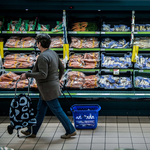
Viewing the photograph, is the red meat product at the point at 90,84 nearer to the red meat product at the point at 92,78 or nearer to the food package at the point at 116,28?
the red meat product at the point at 92,78

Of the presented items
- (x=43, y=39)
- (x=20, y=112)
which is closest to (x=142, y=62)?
(x=43, y=39)

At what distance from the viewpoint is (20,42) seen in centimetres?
595

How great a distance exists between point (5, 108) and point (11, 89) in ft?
1.37

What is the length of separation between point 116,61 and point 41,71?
2.40 meters

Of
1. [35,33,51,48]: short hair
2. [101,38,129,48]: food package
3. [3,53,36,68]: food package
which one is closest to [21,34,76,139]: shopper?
[35,33,51,48]: short hair

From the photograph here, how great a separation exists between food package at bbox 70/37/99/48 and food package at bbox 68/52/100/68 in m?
0.24

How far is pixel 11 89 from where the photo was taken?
566cm

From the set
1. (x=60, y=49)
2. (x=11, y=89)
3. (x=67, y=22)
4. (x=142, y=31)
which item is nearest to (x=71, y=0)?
(x=67, y=22)

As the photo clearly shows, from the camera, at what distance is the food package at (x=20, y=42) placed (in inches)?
229

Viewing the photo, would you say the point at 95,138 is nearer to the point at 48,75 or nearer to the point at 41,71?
the point at 48,75

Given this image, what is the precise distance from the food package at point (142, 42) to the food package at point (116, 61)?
11.6 inches

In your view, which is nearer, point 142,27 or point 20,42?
point 142,27

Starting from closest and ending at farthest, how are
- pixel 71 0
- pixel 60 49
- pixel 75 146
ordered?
pixel 75 146, pixel 71 0, pixel 60 49

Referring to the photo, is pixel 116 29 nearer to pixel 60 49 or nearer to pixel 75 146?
pixel 60 49
